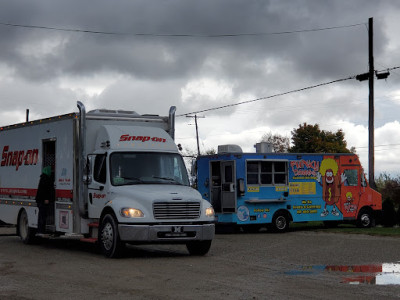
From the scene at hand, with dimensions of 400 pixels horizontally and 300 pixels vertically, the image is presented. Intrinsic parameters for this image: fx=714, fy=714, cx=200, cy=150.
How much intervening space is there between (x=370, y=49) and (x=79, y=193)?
20980mm

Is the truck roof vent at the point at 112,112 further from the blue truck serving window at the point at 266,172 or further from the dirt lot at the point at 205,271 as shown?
the blue truck serving window at the point at 266,172

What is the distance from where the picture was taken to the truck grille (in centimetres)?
1488

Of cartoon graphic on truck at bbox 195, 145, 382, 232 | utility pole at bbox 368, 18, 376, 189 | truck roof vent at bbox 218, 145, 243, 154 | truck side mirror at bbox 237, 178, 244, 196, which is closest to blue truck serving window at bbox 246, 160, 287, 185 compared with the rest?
cartoon graphic on truck at bbox 195, 145, 382, 232

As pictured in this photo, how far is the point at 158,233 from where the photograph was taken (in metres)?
14.8

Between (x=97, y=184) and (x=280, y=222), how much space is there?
33.7 ft

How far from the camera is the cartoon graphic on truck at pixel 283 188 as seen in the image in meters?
24.2

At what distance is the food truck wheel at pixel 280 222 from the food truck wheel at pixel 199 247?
8.80 meters

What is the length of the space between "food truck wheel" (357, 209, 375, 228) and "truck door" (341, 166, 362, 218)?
0.33m

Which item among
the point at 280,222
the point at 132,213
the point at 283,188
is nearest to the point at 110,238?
the point at 132,213

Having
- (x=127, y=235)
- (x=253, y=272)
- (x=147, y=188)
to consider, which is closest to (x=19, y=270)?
(x=127, y=235)

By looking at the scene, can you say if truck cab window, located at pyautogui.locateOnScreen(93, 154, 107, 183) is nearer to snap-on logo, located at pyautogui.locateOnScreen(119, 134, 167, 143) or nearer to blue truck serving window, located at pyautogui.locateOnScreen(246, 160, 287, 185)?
snap-on logo, located at pyautogui.locateOnScreen(119, 134, 167, 143)

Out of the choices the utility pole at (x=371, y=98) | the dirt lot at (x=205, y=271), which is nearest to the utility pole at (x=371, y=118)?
the utility pole at (x=371, y=98)

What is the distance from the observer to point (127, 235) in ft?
48.4

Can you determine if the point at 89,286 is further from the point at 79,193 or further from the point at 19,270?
the point at 79,193
